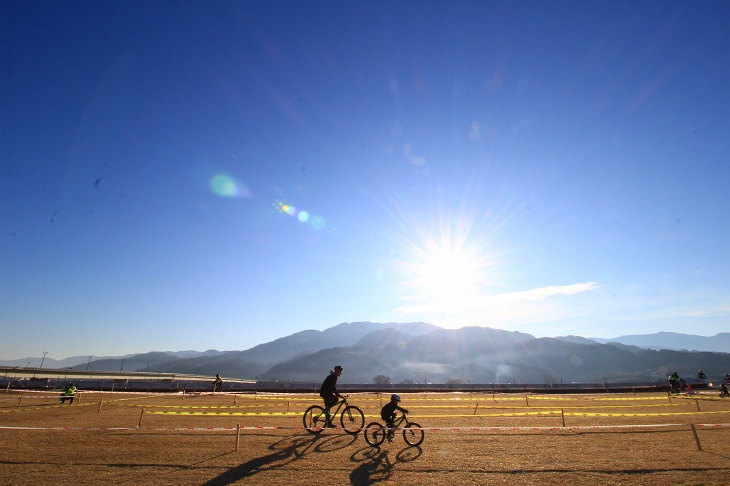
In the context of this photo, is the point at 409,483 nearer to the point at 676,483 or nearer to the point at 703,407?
the point at 676,483

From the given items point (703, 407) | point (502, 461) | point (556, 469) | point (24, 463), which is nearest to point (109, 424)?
point (24, 463)

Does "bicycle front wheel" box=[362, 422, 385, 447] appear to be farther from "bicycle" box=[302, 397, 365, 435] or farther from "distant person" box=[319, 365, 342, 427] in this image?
"distant person" box=[319, 365, 342, 427]

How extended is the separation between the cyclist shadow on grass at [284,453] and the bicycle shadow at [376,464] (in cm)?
127

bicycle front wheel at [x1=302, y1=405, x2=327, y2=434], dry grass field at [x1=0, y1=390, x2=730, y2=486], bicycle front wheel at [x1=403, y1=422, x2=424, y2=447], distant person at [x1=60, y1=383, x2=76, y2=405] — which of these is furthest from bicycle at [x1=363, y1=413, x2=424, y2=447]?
distant person at [x1=60, y1=383, x2=76, y2=405]

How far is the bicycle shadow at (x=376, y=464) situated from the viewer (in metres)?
8.50

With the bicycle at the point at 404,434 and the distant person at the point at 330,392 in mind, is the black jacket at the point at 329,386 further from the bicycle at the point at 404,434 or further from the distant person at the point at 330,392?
the bicycle at the point at 404,434

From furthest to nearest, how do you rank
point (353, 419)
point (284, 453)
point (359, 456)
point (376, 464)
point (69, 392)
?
point (69, 392) < point (353, 419) < point (284, 453) < point (359, 456) < point (376, 464)

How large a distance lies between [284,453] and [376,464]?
9.45ft

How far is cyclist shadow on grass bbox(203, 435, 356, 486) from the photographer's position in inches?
338

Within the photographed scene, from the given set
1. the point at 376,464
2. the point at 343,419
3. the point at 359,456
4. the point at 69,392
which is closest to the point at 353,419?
the point at 343,419

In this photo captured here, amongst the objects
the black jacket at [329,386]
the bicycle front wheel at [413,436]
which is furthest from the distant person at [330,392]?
the bicycle front wheel at [413,436]

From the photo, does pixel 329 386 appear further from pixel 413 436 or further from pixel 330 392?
pixel 413 436

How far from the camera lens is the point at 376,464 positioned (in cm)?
959

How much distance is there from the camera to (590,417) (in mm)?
17516
